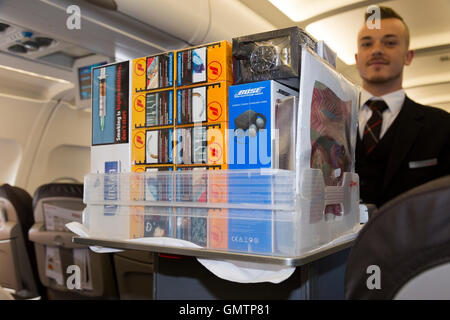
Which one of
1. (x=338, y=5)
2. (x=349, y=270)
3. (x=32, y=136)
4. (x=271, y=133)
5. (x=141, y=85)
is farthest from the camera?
(x=32, y=136)

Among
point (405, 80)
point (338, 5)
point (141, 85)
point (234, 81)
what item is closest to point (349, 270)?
point (234, 81)

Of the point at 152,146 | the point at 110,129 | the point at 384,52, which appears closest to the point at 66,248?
the point at 110,129

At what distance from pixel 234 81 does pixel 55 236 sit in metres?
2.57

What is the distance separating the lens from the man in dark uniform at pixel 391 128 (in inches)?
76.9

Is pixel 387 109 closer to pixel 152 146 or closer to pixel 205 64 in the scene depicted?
pixel 205 64

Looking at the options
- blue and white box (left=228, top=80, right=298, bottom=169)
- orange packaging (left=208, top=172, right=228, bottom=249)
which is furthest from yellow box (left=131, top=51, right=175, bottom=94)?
orange packaging (left=208, top=172, right=228, bottom=249)

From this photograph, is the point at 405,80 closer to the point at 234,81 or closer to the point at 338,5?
the point at 338,5

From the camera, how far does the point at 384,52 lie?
2.15 m

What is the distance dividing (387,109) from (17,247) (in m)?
3.44

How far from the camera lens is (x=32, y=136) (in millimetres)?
5160

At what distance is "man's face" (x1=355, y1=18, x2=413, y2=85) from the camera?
2.14m

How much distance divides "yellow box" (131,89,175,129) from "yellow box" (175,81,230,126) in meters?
0.03

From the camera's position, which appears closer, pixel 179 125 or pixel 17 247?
pixel 179 125

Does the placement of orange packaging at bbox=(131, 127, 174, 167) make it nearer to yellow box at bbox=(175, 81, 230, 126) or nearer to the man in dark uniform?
yellow box at bbox=(175, 81, 230, 126)
